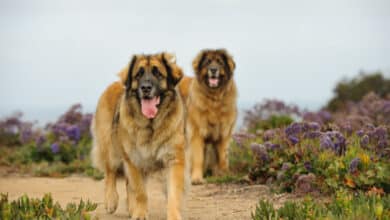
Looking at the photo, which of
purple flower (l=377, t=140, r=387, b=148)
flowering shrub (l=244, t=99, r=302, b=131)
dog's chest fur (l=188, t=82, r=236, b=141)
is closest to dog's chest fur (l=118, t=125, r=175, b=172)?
purple flower (l=377, t=140, r=387, b=148)

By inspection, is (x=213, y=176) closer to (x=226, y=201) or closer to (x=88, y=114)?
(x=226, y=201)

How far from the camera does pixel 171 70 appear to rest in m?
7.51

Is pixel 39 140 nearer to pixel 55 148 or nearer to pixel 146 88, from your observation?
pixel 55 148

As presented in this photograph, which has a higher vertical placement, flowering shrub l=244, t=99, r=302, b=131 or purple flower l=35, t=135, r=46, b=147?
flowering shrub l=244, t=99, r=302, b=131

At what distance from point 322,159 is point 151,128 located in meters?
2.57

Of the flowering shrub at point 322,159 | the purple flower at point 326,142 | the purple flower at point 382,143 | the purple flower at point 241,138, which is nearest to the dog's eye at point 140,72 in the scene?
the flowering shrub at point 322,159

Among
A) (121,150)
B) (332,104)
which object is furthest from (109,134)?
(332,104)

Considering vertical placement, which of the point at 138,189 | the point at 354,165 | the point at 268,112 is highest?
the point at 268,112

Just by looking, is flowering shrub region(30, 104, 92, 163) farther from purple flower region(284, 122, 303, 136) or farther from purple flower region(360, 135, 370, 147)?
purple flower region(360, 135, 370, 147)

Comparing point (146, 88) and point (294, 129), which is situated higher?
point (146, 88)

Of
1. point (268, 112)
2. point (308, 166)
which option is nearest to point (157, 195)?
point (308, 166)

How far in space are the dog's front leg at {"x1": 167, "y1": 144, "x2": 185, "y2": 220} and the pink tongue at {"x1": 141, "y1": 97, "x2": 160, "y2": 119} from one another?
53cm

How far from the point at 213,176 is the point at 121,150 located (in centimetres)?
383

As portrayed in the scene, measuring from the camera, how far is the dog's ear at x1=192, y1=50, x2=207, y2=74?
37.6 feet
